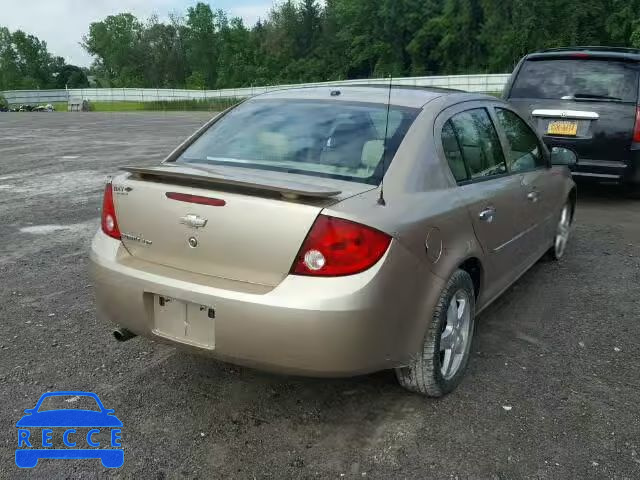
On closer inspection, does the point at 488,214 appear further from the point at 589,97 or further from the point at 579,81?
the point at 579,81

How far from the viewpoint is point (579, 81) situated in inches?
291

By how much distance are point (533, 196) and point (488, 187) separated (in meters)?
0.87

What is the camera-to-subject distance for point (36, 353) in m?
3.66

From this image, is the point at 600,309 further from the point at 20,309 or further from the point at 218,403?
the point at 20,309

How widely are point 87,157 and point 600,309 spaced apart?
1131cm

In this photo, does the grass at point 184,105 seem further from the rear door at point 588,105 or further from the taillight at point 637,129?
the taillight at point 637,129

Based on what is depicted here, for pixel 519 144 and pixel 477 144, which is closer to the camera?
pixel 477 144

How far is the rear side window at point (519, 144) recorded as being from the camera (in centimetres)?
412

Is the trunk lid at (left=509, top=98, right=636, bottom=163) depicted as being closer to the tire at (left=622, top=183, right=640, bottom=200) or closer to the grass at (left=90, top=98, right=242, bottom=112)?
the tire at (left=622, top=183, right=640, bottom=200)

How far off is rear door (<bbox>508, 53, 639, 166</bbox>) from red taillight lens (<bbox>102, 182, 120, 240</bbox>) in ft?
17.0

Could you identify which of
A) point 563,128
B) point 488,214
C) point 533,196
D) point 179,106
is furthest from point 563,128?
point 179,106

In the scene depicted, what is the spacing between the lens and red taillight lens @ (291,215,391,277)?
2561 mm

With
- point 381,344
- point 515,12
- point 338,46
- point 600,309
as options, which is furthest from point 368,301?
point 338,46

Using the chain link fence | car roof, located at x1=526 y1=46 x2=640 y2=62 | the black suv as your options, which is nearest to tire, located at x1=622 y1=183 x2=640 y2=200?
the black suv
